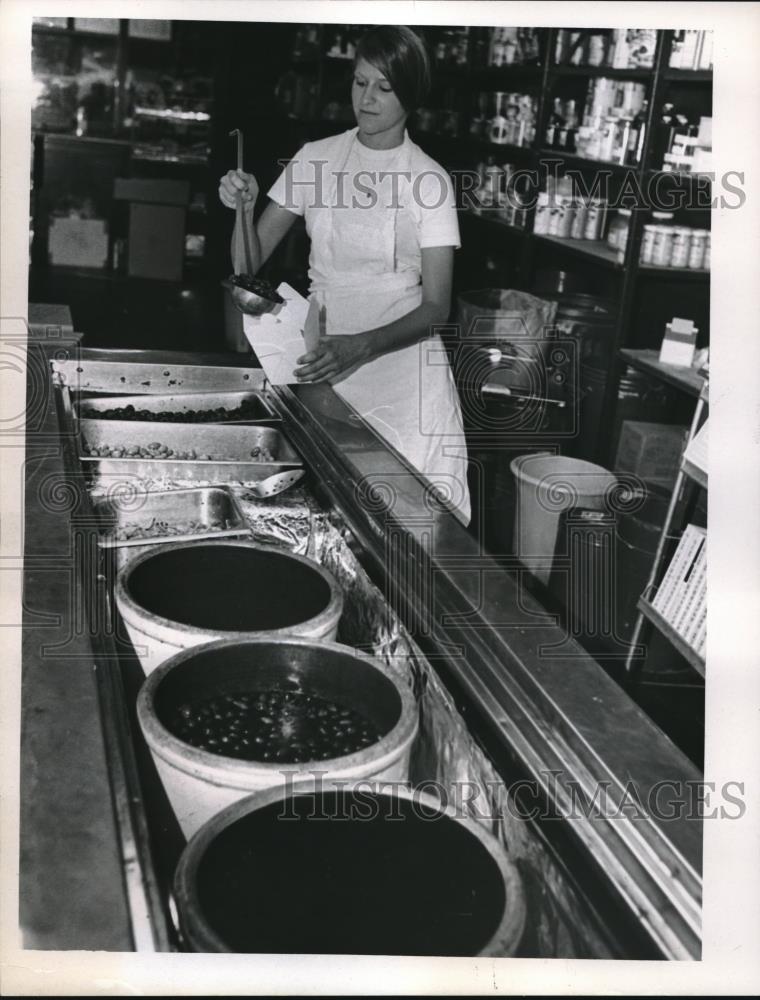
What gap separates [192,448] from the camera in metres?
2.37

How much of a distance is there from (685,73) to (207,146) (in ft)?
18.8

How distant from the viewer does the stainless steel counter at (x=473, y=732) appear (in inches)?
33.9

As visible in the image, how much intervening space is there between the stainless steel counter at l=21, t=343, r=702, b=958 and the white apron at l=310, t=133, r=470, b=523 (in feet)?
3.81

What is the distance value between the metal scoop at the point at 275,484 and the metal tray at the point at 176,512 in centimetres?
7

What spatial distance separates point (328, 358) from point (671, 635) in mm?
1492

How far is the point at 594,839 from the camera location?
934 millimetres

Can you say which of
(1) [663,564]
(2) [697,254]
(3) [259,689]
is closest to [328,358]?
(3) [259,689]

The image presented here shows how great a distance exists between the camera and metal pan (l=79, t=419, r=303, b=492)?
2088 mm

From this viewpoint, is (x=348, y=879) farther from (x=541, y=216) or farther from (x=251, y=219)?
(x=541, y=216)

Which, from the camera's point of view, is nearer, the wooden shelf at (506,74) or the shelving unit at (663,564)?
the shelving unit at (663,564)

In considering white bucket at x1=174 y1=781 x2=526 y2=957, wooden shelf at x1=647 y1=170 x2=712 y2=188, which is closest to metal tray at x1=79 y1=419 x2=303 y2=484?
white bucket at x1=174 y1=781 x2=526 y2=957

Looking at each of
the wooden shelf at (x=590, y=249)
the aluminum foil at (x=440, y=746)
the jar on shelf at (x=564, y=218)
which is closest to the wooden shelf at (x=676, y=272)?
the wooden shelf at (x=590, y=249)

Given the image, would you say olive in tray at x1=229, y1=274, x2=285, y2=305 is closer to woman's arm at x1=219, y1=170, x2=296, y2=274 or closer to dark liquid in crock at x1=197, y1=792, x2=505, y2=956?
woman's arm at x1=219, y1=170, x2=296, y2=274

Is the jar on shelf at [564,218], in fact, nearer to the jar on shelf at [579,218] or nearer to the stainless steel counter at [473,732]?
the jar on shelf at [579,218]
